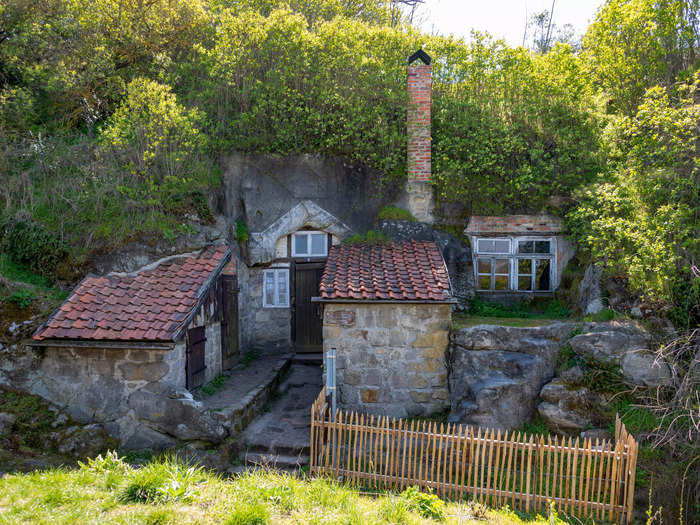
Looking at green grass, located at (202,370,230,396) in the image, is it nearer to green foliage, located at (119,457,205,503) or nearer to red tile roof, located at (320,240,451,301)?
red tile roof, located at (320,240,451,301)

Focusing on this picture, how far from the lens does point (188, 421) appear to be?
7.22m

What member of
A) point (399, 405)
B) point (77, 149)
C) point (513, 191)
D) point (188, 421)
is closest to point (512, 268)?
point (513, 191)

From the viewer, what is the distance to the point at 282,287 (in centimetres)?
1148

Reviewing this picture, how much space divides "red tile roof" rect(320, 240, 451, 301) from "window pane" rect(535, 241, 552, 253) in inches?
102

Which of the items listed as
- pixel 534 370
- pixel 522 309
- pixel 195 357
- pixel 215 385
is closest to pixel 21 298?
pixel 195 357

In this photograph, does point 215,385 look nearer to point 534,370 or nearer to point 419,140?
point 534,370

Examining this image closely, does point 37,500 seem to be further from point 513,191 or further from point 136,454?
point 513,191

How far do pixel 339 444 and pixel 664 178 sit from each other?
22.5 feet

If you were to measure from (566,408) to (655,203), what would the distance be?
3.88m

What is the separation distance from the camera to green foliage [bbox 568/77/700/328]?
7305 mm

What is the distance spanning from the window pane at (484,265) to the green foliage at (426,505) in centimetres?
641

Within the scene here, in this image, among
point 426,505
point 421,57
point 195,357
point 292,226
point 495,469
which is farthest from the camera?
point 292,226

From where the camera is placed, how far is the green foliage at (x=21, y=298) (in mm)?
8023

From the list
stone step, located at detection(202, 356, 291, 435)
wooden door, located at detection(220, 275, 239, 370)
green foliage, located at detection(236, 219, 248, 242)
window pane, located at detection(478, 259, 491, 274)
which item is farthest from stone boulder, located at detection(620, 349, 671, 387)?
green foliage, located at detection(236, 219, 248, 242)
